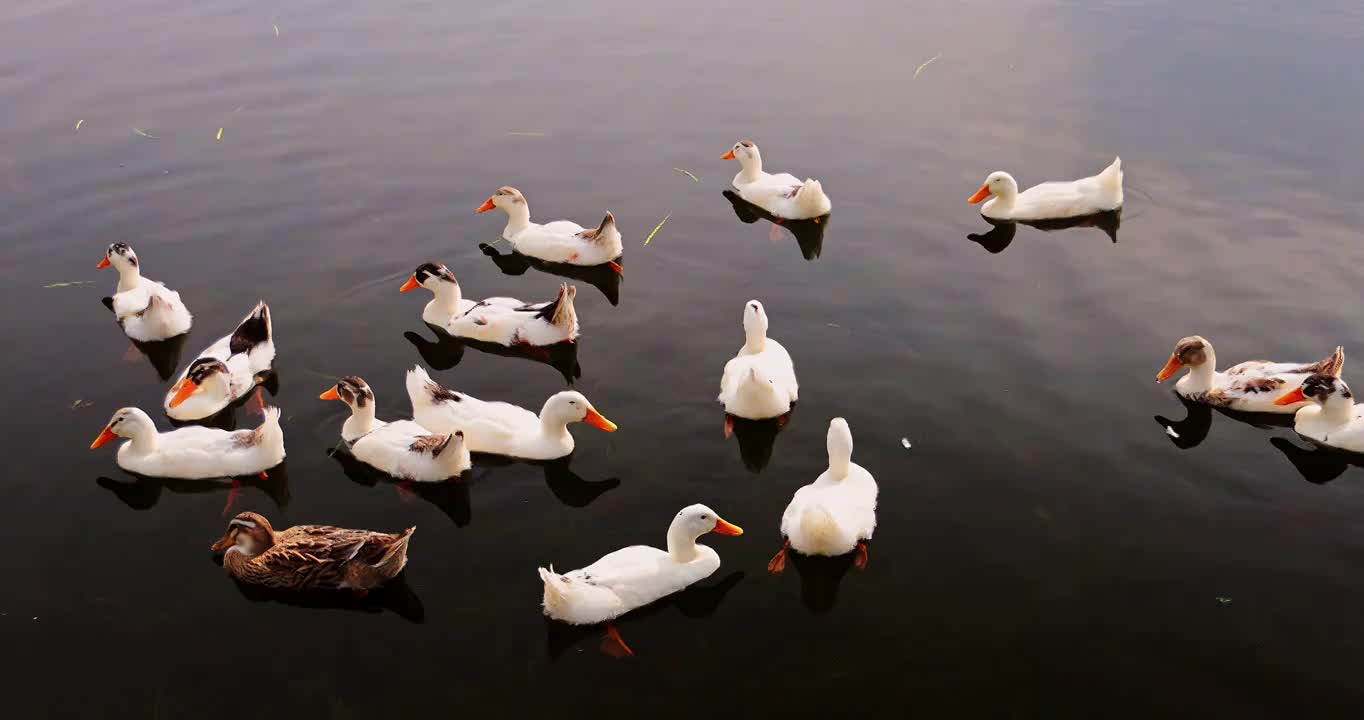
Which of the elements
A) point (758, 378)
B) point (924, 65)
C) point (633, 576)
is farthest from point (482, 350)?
point (924, 65)

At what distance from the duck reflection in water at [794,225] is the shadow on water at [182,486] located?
21.3 ft

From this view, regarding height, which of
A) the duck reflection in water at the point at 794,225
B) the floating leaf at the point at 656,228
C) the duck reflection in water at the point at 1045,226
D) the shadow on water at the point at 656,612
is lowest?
the duck reflection in water at the point at 794,225

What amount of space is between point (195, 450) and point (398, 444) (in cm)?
178

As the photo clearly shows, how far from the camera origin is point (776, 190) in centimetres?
1409

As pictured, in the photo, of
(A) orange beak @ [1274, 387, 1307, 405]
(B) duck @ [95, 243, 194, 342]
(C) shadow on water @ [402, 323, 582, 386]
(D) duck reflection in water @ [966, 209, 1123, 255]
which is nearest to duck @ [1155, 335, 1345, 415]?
(A) orange beak @ [1274, 387, 1307, 405]

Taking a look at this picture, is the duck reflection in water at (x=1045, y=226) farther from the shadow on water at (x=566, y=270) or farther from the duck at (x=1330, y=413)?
the shadow on water at (x=566, y=270)

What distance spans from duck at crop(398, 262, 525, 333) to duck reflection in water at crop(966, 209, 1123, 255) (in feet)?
18.4

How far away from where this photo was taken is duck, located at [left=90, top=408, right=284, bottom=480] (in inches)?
374

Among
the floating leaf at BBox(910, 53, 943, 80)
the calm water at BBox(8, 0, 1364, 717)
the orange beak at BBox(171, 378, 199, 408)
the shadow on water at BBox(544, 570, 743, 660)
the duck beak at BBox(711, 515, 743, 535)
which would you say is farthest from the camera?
the floating leaf at BBox(910, 53, 943, 80)

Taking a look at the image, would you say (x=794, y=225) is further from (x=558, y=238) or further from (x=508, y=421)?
(x=508, y=421)

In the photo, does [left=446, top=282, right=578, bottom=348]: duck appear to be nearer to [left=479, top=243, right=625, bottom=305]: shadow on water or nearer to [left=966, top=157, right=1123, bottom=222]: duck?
[left=479, top=243, right=625, bottom=305]: shadow on water

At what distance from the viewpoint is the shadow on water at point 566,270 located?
12.8 metres

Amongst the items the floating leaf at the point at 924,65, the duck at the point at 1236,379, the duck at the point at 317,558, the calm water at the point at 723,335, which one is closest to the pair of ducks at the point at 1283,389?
the duck at the point at 1236,379

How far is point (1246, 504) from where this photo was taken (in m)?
8.93
